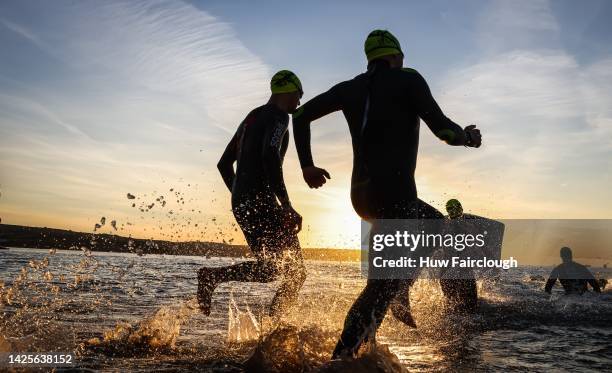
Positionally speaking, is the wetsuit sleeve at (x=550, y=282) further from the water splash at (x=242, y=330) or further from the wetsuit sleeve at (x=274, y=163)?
the wetsuit sleeve at (x=274, y=163)

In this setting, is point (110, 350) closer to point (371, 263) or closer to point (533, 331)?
point (371, 263)

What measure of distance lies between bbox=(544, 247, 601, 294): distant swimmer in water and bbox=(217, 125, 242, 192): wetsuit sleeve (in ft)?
33.9

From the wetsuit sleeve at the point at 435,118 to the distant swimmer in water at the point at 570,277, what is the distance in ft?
36.2

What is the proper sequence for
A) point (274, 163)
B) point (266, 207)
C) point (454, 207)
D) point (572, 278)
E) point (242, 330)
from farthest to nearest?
point (572, 278) < point (454, 207) < point (242, 330) < point (266, 207) < point (274, 163)

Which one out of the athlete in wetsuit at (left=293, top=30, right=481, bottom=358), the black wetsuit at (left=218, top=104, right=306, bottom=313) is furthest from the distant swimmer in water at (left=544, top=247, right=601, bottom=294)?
the athlete in wetsuit at (left=293, top=30, right=481, bottom=358)

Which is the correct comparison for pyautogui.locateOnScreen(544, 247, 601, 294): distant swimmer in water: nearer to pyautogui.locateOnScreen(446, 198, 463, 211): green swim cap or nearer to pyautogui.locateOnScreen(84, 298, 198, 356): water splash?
pyautogui.locateOnScreen(446, 198, 463, 211): green swim cap

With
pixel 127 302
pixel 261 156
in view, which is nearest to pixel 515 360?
pixel 261 156

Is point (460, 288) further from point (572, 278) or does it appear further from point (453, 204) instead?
point (572, 278)

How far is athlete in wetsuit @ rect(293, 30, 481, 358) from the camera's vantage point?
2879 mm

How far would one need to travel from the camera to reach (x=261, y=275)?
441cm

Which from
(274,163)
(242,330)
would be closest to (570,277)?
(242,330)

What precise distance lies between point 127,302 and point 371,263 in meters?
5.86

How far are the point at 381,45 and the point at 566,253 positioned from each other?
11.8 meters

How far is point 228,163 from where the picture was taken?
16.3 feet
